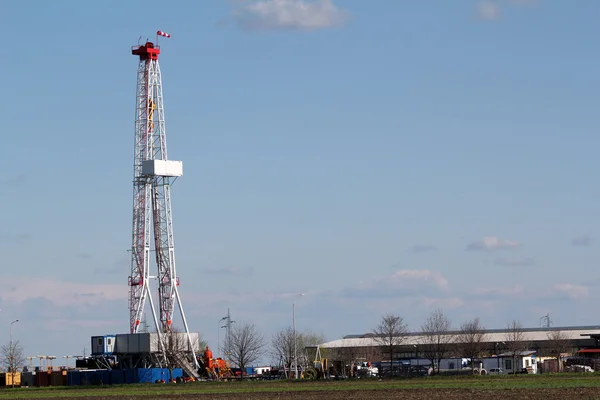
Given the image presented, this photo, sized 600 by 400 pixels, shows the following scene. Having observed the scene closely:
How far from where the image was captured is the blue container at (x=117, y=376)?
117250 mm

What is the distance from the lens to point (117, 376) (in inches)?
4653

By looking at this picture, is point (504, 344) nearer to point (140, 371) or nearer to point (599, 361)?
point (599, 361)

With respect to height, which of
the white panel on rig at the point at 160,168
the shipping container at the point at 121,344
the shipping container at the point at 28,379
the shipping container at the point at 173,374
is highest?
the white panel on rig at the point at 160,168

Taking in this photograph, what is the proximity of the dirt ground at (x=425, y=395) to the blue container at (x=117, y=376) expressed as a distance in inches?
1889

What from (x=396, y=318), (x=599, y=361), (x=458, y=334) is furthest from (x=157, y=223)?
(x=458, y=334)

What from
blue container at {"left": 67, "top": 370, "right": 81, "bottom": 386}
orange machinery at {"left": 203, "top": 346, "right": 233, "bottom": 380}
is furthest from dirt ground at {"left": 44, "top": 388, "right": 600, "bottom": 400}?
orange machinery at {"left": 203, "top": 346, "right": 233, "bottom": 380}

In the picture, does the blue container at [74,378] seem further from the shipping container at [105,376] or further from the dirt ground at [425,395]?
the dirt ground at [425,395]

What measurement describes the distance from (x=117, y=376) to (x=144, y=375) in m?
3.15

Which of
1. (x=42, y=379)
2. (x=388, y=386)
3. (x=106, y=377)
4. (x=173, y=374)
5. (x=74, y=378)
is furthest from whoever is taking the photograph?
(x=42, y=379)

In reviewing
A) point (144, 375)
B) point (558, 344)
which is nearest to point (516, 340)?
point (558, 344)

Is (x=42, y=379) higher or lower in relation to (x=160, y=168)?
lower

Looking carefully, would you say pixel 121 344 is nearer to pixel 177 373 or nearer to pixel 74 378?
pixel 74 378

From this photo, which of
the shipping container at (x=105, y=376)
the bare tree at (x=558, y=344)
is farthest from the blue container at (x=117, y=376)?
the bare tree at (x=558, y=344)

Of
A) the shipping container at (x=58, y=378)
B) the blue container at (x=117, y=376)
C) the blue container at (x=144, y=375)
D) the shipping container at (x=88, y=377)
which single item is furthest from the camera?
the shipping container at (x=58, y=378)
